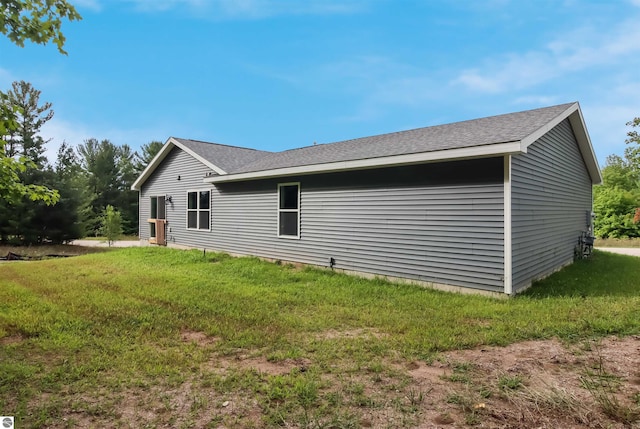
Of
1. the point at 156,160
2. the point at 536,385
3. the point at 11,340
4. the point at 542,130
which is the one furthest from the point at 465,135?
the point at 156,160

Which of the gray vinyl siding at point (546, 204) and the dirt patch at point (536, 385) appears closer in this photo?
the dirt patch at point (536, 385)

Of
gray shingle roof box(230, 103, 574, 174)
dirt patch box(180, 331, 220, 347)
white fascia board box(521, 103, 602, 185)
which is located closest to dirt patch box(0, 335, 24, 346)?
dirt patch box(180, 331, 220, 347)

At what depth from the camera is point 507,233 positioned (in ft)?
19.9

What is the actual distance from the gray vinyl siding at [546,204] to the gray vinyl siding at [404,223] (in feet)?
1.49

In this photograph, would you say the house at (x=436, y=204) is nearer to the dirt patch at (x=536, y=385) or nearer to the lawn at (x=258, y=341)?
the lawn at (x=258, y=341)

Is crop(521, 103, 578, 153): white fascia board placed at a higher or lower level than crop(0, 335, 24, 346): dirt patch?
higher

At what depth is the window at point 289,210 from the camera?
967cm

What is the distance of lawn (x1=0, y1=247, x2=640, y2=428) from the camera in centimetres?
256

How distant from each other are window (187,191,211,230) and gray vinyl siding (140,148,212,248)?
0.60 ft

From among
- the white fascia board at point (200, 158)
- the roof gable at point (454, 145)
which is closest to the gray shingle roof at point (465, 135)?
the roof gable at point (454, 145)

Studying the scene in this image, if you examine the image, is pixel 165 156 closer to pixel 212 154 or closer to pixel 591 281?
pixel 212 154

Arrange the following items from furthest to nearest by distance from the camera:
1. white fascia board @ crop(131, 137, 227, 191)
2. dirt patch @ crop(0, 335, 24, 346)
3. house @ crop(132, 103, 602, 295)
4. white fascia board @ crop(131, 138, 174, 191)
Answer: white fascia board @ crop(131, 138, 174, 191)
white fascia board @ crop(131, 137, 227, 191)
house @ crop(132, 103, 602, 295)
dirt patch @ crop(0, 335, 24, 346)

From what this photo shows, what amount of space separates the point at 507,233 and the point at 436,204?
53.7 inches

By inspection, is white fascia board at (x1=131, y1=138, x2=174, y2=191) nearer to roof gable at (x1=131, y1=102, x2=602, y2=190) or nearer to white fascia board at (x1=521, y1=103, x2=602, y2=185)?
roof gable at (x1=131, y1=102, x2=602, y2=190)
